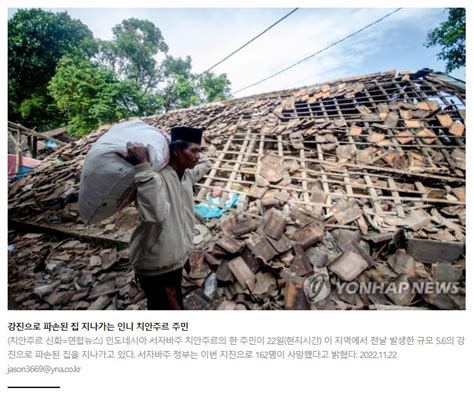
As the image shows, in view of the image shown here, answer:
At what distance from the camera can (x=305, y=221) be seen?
2.70 m

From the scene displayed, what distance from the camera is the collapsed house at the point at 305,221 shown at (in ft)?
7.18

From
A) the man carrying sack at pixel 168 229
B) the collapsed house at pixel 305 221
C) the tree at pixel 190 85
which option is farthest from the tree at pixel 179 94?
the man carrying sack at pixel 168 229

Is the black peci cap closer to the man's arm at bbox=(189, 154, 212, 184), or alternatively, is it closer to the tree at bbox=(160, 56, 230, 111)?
the man's arm at bbox=(189, 154, 212, 184)

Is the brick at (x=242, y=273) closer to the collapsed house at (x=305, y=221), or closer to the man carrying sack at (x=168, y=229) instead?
the collapsed house at (x=305, y=221)

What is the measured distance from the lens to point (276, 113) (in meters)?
5.40

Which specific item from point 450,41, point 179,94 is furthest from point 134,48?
point 450,41

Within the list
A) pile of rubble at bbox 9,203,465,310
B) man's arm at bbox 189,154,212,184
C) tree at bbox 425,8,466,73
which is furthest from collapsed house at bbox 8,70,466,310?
tree at bbox 425,8,466,73

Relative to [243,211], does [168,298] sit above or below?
below

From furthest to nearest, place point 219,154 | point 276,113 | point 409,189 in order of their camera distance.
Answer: point 276,113 → point 219,154 → point 409,189

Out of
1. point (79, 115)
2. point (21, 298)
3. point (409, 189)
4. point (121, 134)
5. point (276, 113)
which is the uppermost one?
point (79, 115)
